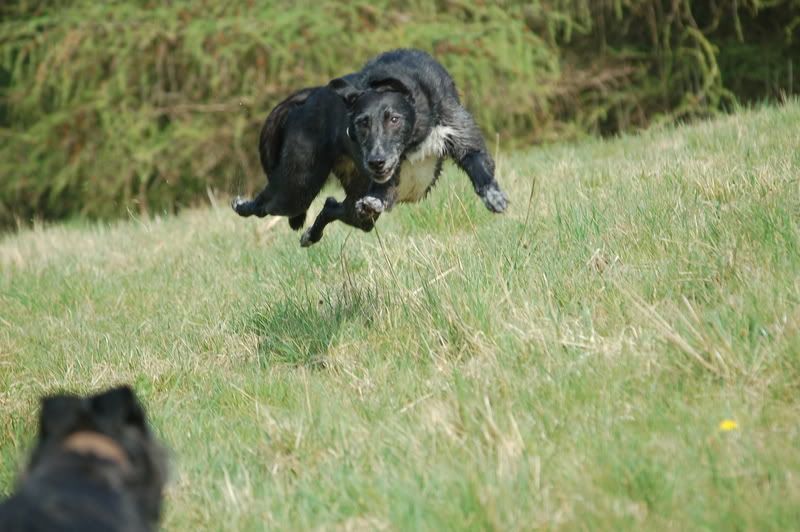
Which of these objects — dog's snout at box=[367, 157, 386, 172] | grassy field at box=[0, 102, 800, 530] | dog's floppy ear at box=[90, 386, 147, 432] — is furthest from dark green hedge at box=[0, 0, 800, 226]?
dog's floppy ear at box=[90, 386, 147, 432]

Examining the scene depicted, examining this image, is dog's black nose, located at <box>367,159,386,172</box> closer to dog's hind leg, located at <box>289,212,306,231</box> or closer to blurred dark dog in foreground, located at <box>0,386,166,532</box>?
dog's hind leg, located at <box>289,212,306,231</box>

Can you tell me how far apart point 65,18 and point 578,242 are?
35.3 feet

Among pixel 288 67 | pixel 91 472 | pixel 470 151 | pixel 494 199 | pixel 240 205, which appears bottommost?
pixel 288 67

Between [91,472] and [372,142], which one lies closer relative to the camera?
[91,472]

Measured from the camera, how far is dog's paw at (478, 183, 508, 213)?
5.18 metres

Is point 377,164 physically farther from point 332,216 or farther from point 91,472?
point 91,472

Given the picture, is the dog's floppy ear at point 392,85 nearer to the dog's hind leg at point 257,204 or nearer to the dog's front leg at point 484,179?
the dog's front leg at point 484,179

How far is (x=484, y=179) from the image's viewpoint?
17.5ft

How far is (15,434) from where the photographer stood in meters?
4.48

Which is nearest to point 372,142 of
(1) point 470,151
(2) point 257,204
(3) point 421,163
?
(3) point 421,163

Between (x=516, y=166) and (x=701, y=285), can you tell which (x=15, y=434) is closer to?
(x=701, y=285)

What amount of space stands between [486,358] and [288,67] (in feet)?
32.0

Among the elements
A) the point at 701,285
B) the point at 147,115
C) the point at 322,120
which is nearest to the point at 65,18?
the point at 147,115

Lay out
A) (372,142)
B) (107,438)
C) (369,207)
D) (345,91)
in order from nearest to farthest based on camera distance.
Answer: (107,438) → (369,207) → (372,142) → (345,91)
